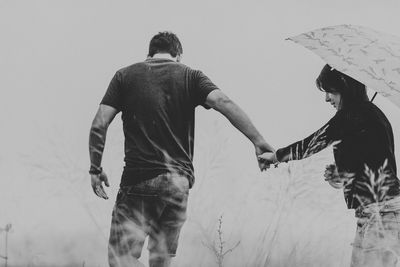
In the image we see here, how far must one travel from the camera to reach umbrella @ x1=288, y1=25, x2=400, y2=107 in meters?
4.57

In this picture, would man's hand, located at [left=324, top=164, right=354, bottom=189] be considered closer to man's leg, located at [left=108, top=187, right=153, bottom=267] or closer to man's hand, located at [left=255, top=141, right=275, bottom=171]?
man's hand, located at [left=255, top=141, right=275, bottom=171]

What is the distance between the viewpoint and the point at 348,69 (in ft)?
15.1

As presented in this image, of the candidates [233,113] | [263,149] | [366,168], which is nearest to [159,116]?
[233,113]

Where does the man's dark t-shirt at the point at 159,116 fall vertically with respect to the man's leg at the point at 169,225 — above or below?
above

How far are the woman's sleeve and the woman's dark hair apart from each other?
12cm

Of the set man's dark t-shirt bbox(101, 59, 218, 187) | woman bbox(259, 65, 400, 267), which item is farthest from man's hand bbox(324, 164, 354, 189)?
man's dark t-shirt bbox(101, 59, 218, 187)

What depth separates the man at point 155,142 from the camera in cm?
462

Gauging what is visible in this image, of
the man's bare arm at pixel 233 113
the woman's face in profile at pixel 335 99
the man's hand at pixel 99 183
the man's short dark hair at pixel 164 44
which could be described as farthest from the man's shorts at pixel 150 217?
the woman's face in profile at pixel 335 99

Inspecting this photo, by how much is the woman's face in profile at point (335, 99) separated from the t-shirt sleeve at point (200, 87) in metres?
0.64

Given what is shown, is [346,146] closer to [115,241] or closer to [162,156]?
[162,156]

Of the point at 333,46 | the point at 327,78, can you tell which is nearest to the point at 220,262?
the point at 327,78

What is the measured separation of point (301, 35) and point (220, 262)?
5.49ft

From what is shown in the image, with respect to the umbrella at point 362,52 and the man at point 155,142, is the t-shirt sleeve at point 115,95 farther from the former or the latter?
the umbrella at point 362,52

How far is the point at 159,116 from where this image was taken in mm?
4629
